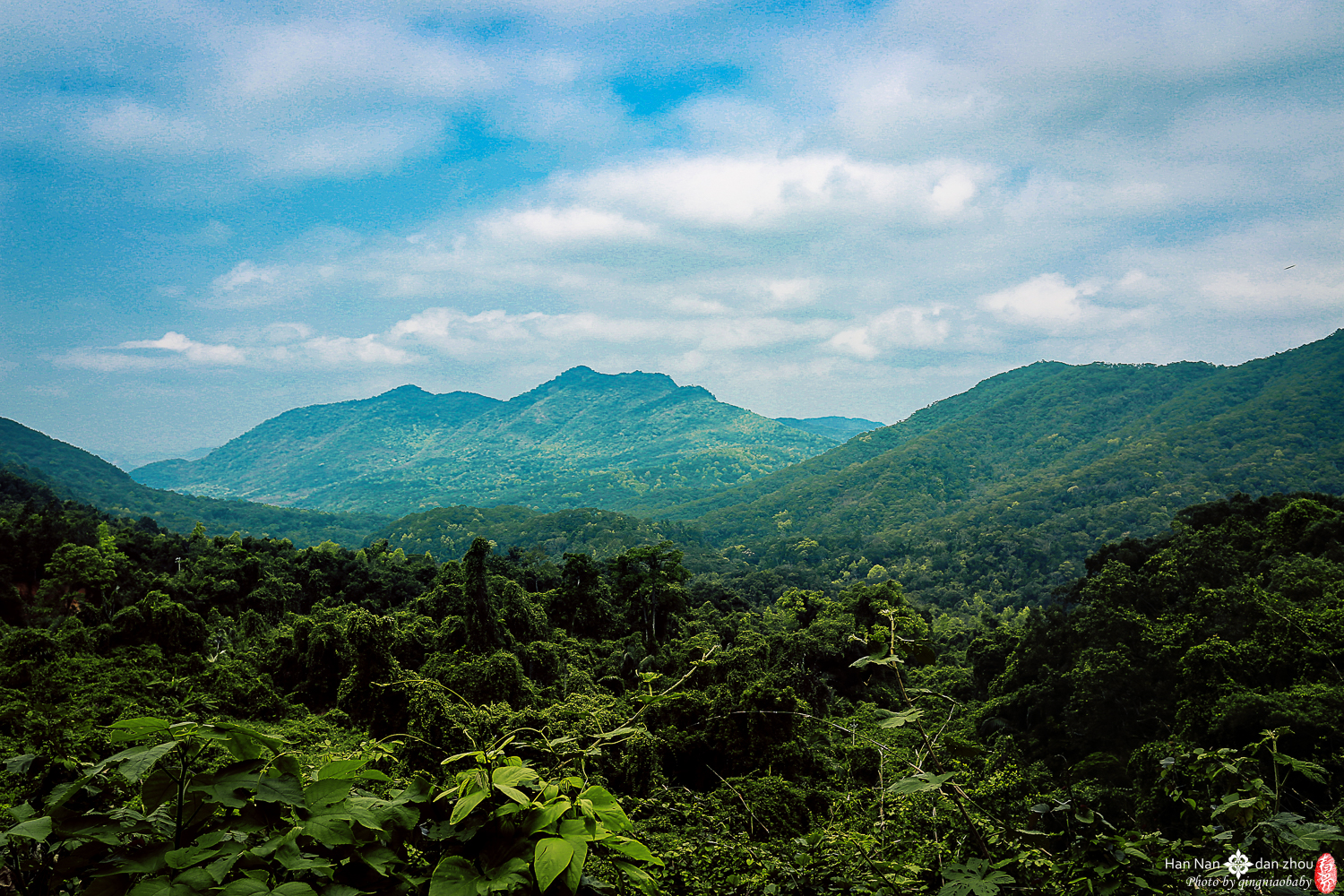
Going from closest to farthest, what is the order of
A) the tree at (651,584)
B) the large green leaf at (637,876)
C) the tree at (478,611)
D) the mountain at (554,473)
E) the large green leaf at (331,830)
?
the large green leaf at (331,830)
the large green leaf at (637,876)
the tree at (478,611)
the tree at (651,584)
the mountain at (554,473)

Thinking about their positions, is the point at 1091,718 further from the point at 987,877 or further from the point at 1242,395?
the point at 1242,395

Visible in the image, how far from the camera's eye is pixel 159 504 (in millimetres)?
86875

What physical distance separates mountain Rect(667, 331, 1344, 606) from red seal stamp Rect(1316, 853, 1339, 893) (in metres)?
49.0

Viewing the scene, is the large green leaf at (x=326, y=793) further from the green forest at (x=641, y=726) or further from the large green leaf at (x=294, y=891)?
the large green leaf at (x=294, y=891)

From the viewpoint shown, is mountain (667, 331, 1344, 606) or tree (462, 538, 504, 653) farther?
mountain (667, 331, 1344, 606)

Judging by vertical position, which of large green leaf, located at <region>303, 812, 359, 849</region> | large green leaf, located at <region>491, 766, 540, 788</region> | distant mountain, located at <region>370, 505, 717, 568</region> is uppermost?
large green leaf, located at <region>491, 766, 540, 788</region>

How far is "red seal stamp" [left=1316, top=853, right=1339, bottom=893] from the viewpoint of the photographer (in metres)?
1.32

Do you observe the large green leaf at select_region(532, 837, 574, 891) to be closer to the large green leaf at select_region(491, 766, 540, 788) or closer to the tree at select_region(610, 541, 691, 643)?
the large green leaf at select_region(491, 766, 540, 788)

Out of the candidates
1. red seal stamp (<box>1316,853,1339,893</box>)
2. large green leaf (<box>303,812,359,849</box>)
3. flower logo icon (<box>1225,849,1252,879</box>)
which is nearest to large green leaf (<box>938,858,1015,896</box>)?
flower logo icon (<box>1225,849,1252,879</box>)

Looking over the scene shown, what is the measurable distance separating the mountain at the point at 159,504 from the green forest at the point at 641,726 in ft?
207

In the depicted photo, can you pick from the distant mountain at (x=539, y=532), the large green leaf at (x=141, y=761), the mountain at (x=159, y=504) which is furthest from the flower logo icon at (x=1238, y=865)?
the mountain at (x=159, y=504)

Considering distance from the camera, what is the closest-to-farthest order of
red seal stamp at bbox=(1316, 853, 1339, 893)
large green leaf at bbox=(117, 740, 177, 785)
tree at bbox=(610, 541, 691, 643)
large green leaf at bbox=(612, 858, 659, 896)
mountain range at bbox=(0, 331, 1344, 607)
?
large green leaf at bbox=(117, 740, 177, 785) < large green leaf at bbox=(612, 858, 659, 896) < red seal stamp at bbox=(1316, 853, 1339, 893) < tree at bbox=(610, 541, 691, 643) < mountain range at bbox=(0, 331, 1344, 607)

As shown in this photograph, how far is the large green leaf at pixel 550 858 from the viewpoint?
964 mm

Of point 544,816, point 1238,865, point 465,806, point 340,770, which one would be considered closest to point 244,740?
point 340,770
